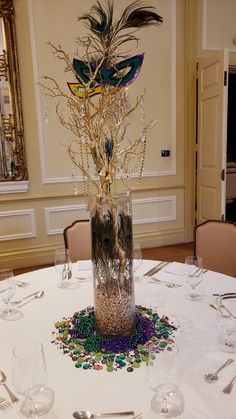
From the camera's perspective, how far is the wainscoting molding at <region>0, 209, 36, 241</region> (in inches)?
146

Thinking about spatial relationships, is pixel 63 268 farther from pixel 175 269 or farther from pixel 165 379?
pixel 165 379

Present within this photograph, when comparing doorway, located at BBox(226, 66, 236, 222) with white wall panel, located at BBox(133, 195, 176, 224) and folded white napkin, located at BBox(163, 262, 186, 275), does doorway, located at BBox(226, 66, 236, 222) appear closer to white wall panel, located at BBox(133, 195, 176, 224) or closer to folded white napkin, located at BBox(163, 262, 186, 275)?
white wall panel, located at BBox(133, 195, 176, 224)

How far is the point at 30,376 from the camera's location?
79cm

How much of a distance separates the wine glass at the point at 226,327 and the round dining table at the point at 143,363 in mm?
26

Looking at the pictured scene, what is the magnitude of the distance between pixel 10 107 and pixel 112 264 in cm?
305

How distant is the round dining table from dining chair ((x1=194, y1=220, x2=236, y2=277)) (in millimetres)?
440

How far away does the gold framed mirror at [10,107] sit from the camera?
3.39m

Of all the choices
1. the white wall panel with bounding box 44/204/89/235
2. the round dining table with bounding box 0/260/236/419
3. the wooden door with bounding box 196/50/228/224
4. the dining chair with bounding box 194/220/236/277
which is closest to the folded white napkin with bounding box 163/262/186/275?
the round dining table with bounding box 0/260/236/419

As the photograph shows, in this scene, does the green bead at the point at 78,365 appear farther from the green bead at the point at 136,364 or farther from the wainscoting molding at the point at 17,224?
the wainscoting molding at the point at 17,224

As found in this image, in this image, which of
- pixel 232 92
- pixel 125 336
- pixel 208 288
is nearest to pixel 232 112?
pixel 232 92

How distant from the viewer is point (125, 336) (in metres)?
1.07

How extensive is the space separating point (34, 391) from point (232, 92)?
760cm

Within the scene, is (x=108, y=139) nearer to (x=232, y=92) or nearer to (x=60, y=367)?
(x=60, y=367)

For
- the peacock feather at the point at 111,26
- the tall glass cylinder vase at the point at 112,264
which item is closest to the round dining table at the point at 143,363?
the tall glass cylinder vase at the point at 112,264
